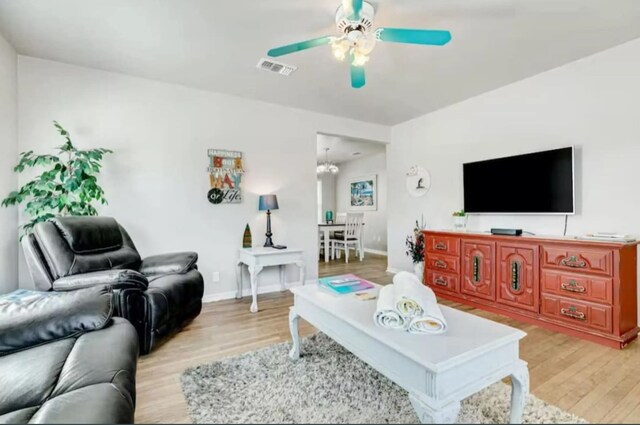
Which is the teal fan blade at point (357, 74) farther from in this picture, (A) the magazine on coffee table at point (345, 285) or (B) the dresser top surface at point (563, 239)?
(B) the dresser top surface at point (563, 239)

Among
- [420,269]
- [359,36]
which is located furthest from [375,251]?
[359,36]

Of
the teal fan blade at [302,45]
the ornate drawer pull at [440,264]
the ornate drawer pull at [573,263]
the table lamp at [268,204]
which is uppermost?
the teal fan blade at [302,45]

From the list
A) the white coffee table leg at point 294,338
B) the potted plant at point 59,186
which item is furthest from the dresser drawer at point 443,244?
the potted plant at point 59,186

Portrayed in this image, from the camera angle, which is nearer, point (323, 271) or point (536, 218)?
point (536, 218)

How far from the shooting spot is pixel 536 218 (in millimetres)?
3131

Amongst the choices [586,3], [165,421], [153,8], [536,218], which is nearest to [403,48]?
[586,3]

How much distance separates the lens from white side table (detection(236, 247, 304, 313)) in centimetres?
319

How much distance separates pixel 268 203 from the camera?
3598mm

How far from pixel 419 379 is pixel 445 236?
Result: 2.68 metres

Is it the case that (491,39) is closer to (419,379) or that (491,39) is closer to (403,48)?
(403,48)

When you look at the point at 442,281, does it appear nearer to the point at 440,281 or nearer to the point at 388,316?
the point at 440,281

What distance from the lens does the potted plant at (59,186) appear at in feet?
8.23

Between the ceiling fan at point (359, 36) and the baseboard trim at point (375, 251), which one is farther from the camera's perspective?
the baseboard trim at point (375, 251)

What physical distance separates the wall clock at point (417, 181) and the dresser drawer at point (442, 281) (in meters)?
1.25
